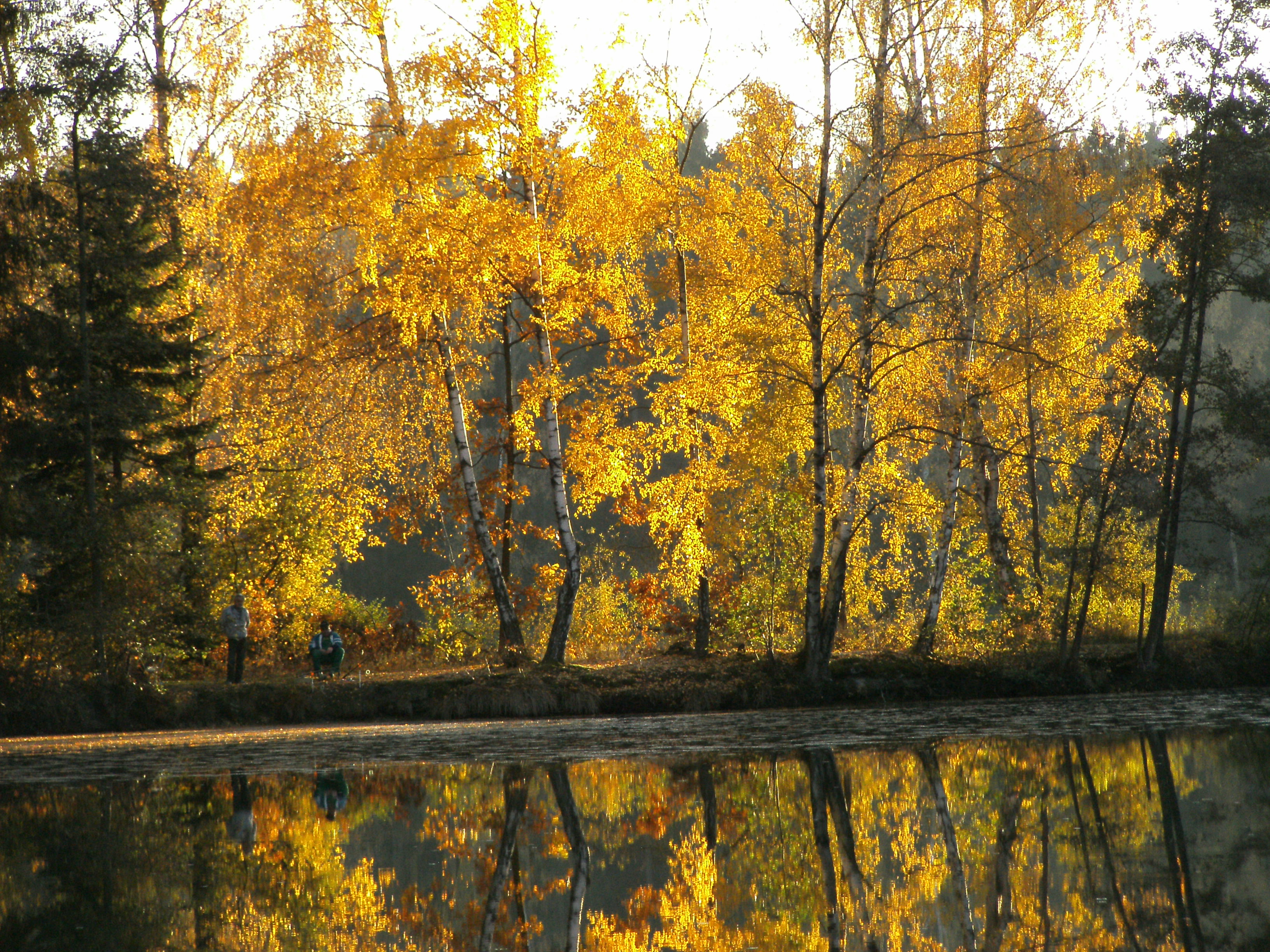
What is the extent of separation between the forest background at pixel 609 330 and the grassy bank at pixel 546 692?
1.65 ft

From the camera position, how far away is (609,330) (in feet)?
67.0

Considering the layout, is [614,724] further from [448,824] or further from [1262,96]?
[1262,96]

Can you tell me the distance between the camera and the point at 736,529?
61.0 ft

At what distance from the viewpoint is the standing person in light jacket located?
61.4ft

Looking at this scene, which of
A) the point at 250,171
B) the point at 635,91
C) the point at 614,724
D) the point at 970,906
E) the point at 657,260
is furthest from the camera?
the point at 657,260

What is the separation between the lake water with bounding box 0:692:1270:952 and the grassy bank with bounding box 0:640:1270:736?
4734 mm

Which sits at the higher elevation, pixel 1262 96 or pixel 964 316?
pixel 1262 96

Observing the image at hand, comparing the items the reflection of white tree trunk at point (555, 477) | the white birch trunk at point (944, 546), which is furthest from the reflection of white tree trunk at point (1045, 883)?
the white birch trunk at point (944, 546)

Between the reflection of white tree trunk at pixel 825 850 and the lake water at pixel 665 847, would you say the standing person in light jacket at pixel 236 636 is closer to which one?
the lake water at pixel 665 847

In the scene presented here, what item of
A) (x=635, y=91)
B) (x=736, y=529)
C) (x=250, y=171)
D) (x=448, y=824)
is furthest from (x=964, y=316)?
(x=448, y=824)

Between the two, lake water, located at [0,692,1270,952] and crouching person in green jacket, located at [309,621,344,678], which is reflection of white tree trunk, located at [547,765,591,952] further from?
crouching person in green jacket, located at [309,621,344,678]

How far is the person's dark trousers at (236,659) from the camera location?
18656 mm

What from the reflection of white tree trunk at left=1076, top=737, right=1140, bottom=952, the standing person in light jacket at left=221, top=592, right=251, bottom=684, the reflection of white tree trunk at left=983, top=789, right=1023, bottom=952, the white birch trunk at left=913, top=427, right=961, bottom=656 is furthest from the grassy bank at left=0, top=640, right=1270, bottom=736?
the reflection of white tree trunk at left=983, top=789, right=1023, bottom=952

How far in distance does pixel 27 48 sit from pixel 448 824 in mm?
12497
